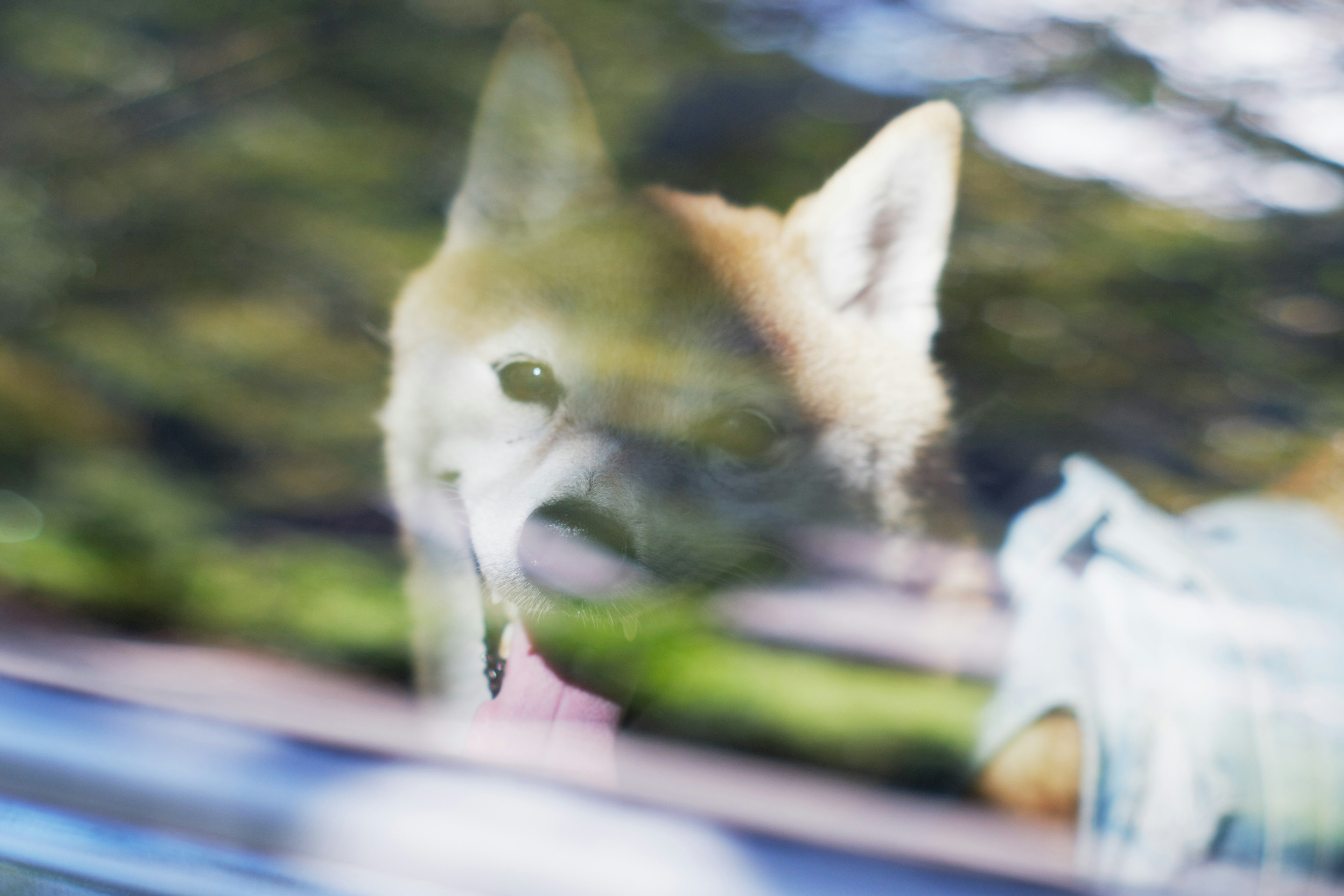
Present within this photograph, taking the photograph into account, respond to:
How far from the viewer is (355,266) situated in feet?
4.11

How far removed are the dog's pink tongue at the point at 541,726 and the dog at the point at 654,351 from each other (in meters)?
0.03

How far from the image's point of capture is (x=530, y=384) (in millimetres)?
1156

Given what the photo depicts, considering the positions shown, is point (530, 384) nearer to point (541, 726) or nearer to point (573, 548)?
point (573, 548)

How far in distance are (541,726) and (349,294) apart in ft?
2.37

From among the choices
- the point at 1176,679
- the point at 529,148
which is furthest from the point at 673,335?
the point at 1176,679

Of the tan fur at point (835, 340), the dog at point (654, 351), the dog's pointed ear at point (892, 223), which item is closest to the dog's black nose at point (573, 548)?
the dog at point (654, 351)

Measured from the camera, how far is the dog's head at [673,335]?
113cm

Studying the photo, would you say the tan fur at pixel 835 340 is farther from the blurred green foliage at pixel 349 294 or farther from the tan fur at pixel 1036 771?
the tan fur at pixel 1036 771

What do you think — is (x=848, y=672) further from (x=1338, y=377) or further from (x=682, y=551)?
(x=1338, y=377)

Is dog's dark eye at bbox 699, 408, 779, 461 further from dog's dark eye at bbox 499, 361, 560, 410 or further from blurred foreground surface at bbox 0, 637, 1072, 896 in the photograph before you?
blurred foreground surface at bbox 0, 637, 1072, 896

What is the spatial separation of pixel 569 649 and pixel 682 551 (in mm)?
196

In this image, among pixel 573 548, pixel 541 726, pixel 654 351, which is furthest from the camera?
pixel 654 351

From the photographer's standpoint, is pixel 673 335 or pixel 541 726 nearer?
pixel 541 726

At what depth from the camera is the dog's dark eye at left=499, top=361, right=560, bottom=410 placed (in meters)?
1.14
